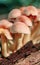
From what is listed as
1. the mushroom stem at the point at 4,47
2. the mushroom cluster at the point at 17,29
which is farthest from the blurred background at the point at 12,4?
the mushroom stem at the point at 4,47

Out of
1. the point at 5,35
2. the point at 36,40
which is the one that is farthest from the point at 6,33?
the point at 36,40

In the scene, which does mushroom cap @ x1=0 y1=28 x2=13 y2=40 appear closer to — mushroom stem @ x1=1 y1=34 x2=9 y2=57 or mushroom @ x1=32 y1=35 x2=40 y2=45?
mushroom stem @ x1=1 y1=34 x2=9 y2=57

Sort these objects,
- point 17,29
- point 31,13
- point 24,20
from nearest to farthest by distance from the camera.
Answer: point 17,29, point 24,20, point 31,13

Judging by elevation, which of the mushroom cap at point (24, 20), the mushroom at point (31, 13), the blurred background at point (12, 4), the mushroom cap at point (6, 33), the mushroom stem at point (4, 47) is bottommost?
the mushroom stem at point (4, 47)

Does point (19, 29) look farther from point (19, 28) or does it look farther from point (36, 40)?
point (36, 40)

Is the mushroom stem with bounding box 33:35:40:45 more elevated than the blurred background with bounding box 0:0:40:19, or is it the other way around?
the blurred background with bounding box 0:0:40:19

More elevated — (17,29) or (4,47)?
(17,29)

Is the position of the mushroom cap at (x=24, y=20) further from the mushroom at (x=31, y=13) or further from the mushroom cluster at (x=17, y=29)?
the mushroom at (x=31, y=13)

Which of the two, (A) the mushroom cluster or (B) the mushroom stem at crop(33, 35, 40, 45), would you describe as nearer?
(A) the mushroom cluster

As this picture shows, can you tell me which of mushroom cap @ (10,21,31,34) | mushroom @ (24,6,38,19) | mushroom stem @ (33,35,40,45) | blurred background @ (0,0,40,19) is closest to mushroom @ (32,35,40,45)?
mushroom stem @ (33,35,40,45)
